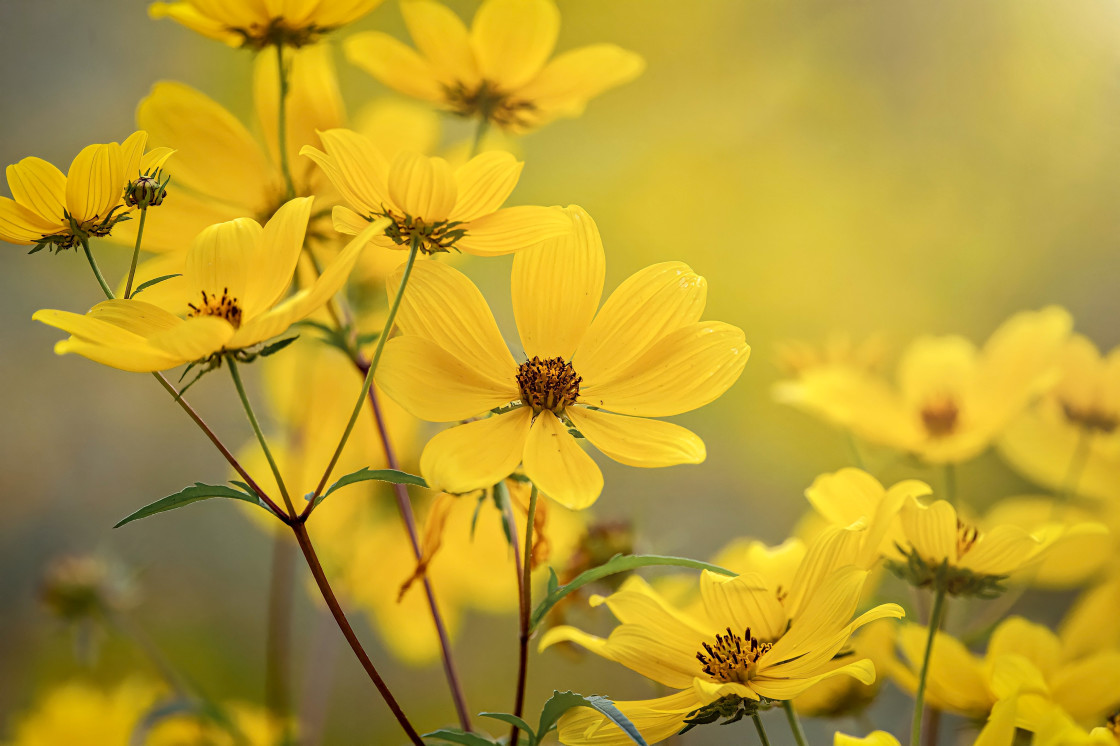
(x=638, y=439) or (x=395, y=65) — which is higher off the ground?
(x=395, y=65)

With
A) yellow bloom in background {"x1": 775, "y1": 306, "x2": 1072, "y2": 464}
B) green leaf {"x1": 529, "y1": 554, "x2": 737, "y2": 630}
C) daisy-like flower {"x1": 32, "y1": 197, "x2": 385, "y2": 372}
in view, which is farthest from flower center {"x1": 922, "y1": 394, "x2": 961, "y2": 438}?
daisy-like flower {"x1": 32, "y1": 197, "x2": 385, "y2": 372}

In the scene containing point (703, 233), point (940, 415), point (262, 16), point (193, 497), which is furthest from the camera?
point (703, 233)

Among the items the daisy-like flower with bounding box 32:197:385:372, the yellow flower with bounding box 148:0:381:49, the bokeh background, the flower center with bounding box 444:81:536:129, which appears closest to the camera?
the daisy-like flower with bounding box 32:197:385:372

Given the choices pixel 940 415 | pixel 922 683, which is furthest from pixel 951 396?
pixel 922 683

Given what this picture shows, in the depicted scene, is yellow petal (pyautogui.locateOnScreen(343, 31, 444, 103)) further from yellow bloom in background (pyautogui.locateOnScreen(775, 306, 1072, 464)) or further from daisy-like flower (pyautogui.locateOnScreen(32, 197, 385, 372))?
yellow bloom in background (pyautogui.locateOnScreen(775, 306, 1072, 464))

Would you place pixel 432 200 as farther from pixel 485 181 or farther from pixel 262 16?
pixel 262 16

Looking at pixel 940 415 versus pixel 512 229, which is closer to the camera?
pixel 512 229

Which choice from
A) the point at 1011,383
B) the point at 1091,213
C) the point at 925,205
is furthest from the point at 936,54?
the point at 1011,383
